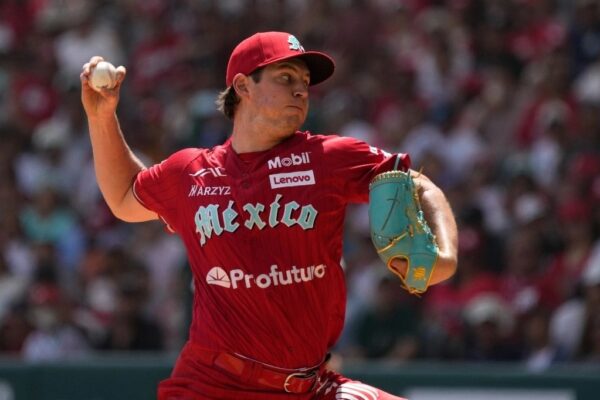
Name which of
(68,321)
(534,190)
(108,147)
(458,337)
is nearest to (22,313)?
(68,321)

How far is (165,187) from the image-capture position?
527 centimetres

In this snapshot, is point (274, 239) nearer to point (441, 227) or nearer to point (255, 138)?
point (255, 138)

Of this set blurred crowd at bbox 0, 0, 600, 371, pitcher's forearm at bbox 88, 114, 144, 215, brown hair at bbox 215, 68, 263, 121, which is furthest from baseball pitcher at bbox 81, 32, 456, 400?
blurred crowd at bbox 0, 0, 600, 371

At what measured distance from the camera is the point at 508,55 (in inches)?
448

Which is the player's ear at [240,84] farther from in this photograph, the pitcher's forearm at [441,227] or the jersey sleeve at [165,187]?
the pitcher's forearm at [441,227]

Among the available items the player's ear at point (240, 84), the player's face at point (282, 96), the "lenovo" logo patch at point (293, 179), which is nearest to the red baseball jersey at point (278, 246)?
the "lenovo" logo patch at point (293, 179)

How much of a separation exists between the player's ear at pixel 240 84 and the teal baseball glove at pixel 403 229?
0.79 m

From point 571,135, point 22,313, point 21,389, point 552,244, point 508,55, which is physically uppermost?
point 508,55

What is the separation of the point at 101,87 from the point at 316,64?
3.10 feet

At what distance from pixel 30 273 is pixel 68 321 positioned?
38.6 inches

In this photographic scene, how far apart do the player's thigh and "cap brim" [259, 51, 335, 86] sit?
1.29 meters

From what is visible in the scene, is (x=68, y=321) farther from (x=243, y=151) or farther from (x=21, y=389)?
(x=243, y=151)

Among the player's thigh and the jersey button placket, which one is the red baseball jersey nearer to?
the jersey button placket

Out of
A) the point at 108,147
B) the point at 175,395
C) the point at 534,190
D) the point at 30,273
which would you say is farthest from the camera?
the point at 30,273
